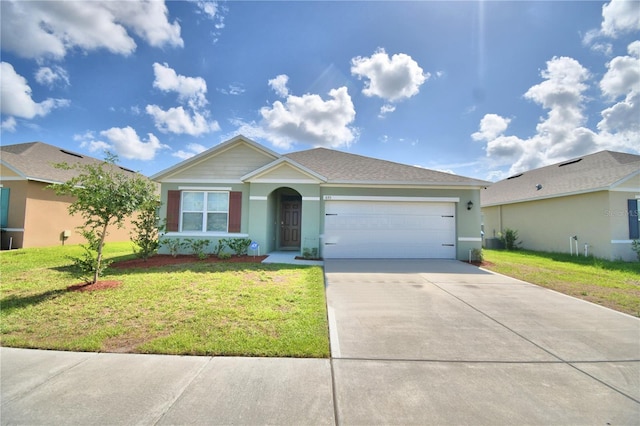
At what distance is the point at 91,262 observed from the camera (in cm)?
595

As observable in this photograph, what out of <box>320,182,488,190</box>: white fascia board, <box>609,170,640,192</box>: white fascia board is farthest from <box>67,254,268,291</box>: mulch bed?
<box>609,170,640,192</box>: white fascia board

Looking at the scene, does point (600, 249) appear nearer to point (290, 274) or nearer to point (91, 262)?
point (290, 274)

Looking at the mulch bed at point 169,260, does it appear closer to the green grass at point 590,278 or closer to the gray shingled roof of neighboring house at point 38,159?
the gray shingled roof of neighboring house at point 38,159

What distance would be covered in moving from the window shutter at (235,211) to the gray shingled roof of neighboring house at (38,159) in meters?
6.02

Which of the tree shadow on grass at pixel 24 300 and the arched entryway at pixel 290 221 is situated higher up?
the arched entryway at pixel 290 221

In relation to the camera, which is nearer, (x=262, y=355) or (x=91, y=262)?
(x=262, y=355)

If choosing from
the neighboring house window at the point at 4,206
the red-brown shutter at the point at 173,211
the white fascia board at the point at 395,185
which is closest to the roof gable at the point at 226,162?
the red-brown shutter at the point at 173,211

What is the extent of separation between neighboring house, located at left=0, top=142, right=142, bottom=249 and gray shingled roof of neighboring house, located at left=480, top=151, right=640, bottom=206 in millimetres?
21641

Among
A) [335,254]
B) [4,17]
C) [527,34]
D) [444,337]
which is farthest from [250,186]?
[527,34]

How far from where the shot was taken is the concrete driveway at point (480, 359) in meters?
2.30

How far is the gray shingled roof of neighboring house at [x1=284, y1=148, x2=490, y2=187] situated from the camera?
10406mm

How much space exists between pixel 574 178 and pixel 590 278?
8.66m

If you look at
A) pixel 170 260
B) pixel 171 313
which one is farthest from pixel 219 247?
pixel 171 313

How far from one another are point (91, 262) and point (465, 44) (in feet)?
45.4
